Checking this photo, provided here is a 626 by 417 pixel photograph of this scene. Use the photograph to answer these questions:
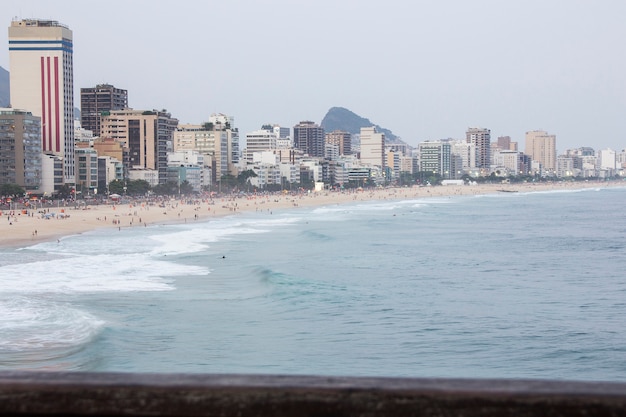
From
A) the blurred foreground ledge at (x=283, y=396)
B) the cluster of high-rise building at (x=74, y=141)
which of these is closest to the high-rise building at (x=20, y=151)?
the cluster of high-rise building at (x=74, y=141)

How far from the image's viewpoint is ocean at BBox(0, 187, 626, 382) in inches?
549

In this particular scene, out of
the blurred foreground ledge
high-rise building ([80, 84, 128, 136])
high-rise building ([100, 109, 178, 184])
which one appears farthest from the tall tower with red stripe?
the blurred foreground ledge

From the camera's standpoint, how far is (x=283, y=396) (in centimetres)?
216

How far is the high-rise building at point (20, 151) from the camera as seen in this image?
95938 mm

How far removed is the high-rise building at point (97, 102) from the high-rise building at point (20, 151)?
6652 cm

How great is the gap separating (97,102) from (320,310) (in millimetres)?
156811

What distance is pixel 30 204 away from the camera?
83.6m

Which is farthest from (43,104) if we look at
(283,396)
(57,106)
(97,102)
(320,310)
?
(283,396)

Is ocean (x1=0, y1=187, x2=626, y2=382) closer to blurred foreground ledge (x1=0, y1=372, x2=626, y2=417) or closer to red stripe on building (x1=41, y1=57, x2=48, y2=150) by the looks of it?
blurred foreground ledge (x1=0, y1=372, x2=626, y2=417)

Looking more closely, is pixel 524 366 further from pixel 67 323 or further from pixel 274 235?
pixel 274 235

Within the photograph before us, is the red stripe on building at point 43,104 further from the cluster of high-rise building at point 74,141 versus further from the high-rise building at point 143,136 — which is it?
the high-rise building at point 143,136

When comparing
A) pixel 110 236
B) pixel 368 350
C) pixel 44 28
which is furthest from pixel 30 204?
pixel 368 350

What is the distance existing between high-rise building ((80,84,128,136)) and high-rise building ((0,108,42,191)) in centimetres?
6652

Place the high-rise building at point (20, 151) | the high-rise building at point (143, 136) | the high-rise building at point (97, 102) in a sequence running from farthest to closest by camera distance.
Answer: the high-rise building at point (97, 102)
the high-rise building at point (143, 136)
the high-rise building at point (20, 151)
